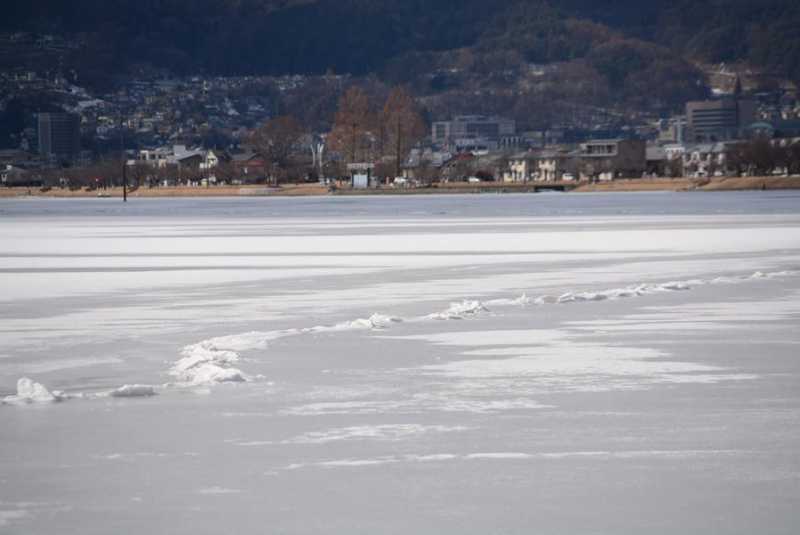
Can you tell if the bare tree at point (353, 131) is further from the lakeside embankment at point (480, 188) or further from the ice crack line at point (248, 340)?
the ice crack line at point (248, 340)

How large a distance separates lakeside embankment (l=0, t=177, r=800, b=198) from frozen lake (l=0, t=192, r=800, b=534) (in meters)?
115

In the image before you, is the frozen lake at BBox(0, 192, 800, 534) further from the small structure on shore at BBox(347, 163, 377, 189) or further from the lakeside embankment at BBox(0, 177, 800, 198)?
the small structure on shore at BBox(347, 163, 377, 189)

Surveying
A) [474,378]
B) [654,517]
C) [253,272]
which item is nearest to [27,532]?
[654,517]

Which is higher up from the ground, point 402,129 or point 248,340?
point 402,129

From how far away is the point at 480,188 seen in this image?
150m

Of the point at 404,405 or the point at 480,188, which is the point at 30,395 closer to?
the point at 404,405

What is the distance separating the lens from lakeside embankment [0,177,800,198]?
13400 centimetres

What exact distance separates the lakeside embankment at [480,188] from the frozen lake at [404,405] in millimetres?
114598

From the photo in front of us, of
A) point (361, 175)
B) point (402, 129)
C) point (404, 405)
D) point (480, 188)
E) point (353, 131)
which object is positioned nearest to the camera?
point (404, 405)

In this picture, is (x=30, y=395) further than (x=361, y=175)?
No

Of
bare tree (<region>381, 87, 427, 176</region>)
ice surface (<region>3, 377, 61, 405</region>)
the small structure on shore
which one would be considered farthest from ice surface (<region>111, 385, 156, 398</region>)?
bare tree (<region>381, 87, 427, 176</region>)

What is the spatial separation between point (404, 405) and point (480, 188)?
140402 mm

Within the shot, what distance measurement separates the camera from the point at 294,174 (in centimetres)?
18975

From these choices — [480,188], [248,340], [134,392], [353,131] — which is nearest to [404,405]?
[134,392]
